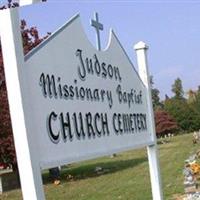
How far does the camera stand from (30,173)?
3.03 meters

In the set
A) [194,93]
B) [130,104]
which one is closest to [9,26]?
[130,104]

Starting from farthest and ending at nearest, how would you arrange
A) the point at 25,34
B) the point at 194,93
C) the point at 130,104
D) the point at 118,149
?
the point at 194,93
the point at 25,34
the point at 130,104
the point at 118,149

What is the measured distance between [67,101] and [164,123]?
2175 inches

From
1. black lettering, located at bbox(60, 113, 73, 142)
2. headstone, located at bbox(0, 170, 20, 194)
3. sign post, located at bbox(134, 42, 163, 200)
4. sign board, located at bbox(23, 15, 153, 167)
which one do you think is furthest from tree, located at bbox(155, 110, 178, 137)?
black lettering, located at bbox(60, 113, 73, 142)

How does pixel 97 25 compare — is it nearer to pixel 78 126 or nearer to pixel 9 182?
pixel 78 126

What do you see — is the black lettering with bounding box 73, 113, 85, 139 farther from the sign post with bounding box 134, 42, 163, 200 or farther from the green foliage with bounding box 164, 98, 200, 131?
the green foliage with bounding box 164, 98, 200, 131

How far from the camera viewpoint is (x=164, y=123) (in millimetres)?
58312

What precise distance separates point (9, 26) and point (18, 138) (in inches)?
22.4

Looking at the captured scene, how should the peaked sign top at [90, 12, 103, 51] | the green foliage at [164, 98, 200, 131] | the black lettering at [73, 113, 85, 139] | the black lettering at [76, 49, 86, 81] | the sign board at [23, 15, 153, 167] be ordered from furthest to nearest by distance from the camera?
the green foliage at [164, 98, 200, 131] < the peaked sign top at [90, 12, 103, 51] < the black lettering at [76, 49, 86, 81] < the black lettering at [73, 113, 85, 139] < the sign board at [23, 15, 153, 167]

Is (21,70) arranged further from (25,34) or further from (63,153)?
(25,34)

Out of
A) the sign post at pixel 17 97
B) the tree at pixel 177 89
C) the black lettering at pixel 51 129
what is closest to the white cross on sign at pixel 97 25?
the black lettering at pixel 51 129

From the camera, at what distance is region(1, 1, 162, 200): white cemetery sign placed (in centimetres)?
302

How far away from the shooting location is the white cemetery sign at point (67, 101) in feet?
9.89

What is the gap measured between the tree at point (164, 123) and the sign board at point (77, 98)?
52.5 meters
